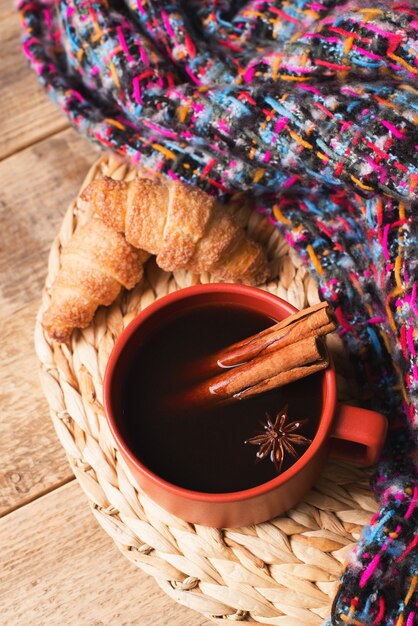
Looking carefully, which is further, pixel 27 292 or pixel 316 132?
pixel 27 292

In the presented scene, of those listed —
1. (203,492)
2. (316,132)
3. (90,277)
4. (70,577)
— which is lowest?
(70,577)

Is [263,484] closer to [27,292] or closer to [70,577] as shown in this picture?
[70,577]

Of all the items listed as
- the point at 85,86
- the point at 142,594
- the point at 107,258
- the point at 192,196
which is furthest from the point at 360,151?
the point at 142,594

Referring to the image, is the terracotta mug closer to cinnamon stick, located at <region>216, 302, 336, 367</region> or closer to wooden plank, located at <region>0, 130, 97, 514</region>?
cinnamon stick, located at <region>216, 302, 336, 367</region>

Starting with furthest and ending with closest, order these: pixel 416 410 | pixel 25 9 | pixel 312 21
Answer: pixel 25 9 < pixel 312 21 < pixel 416 410

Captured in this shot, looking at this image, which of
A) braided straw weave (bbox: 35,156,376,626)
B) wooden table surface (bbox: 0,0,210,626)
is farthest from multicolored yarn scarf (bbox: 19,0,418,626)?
wooden table surface (bbox: 0,0,210,626)

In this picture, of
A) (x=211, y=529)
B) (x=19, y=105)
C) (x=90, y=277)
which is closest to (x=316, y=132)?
(x=90, y=277)

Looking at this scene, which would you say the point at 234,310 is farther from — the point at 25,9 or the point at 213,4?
the point at 25,9
